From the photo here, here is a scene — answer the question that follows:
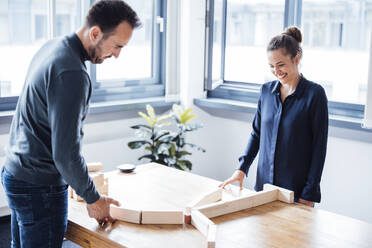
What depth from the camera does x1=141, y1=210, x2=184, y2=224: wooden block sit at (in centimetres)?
177

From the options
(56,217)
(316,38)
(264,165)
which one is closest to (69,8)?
(316,38)

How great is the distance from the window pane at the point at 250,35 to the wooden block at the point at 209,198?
2.23 meters

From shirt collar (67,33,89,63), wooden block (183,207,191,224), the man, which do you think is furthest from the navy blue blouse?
shirt collar (67,33,89,63)

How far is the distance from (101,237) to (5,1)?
95.3 inches

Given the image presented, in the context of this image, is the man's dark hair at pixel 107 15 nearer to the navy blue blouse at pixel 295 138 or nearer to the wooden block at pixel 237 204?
the wooden block at pixel 237 204

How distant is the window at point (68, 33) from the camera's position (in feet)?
11.6

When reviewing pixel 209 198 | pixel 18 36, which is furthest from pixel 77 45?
pixel 18 36

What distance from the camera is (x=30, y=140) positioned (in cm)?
159

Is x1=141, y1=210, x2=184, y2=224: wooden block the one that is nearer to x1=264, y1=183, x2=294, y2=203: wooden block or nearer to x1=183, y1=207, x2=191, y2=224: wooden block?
x1=183, y1=207, x2=191, y2=224: wooden block

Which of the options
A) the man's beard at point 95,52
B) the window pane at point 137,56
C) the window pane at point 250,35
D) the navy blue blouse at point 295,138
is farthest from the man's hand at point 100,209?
the window pane at point 250,35

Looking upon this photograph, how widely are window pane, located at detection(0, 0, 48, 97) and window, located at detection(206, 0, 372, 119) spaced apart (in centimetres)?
155

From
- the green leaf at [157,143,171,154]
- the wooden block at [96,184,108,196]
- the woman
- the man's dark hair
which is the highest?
the man's dark hair

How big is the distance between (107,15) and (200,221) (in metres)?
0.80

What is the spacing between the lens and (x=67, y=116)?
1479 millimetres
